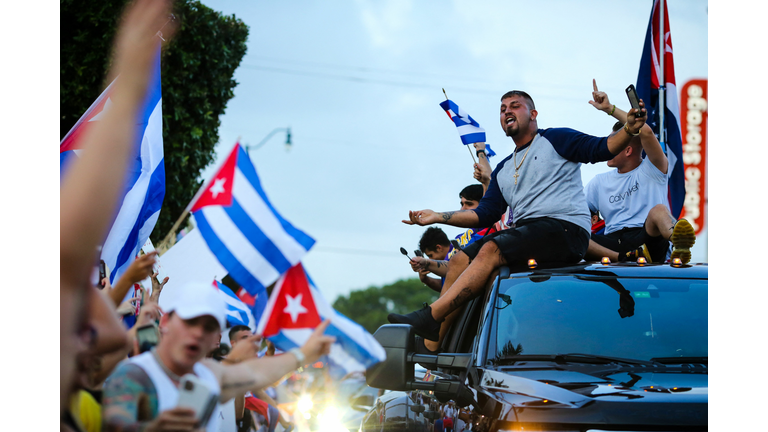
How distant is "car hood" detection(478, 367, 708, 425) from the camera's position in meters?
2.97

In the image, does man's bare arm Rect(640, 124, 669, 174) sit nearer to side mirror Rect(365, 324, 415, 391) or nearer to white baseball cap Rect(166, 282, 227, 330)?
side mirror Rect(365, 324, 415, 391)

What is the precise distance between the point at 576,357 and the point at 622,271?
2.36 ft

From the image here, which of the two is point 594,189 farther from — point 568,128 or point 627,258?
point 568,128

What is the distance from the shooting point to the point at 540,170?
4891 mm

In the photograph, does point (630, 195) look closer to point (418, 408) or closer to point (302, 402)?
point (418, 408)

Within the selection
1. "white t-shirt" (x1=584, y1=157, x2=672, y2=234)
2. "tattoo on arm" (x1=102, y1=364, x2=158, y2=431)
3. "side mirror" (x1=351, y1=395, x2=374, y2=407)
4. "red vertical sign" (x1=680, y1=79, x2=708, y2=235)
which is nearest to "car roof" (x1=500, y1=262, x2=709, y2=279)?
"white t-shirt" (x1=584, y1=157, x2=672, y2=234)

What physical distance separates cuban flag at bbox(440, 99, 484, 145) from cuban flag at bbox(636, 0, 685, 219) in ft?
5.54

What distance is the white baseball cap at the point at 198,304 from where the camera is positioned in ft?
6.25

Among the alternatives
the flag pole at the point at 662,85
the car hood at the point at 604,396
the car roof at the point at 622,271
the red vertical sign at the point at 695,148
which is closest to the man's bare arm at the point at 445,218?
the car roof at the point at 622,271

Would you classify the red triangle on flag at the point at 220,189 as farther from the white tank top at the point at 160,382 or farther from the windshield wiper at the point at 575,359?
the windshield wiper at the point at 575,359

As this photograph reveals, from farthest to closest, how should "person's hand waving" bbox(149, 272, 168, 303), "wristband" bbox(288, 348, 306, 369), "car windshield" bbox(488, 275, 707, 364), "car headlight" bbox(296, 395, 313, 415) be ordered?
"car windshield" bbox(488, 275, 707, 364), "car headlight" bbox(296, 395, 313, 415), "person's hand waving" bbox(149, 272, 168, 303), "wristband" bbox(288, 348, 306, 369)

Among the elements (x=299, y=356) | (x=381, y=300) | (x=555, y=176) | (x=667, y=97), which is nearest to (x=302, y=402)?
(x=299, y=356)

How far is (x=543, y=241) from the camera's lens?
15.1ft

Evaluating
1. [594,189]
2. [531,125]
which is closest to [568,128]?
[531,125]
